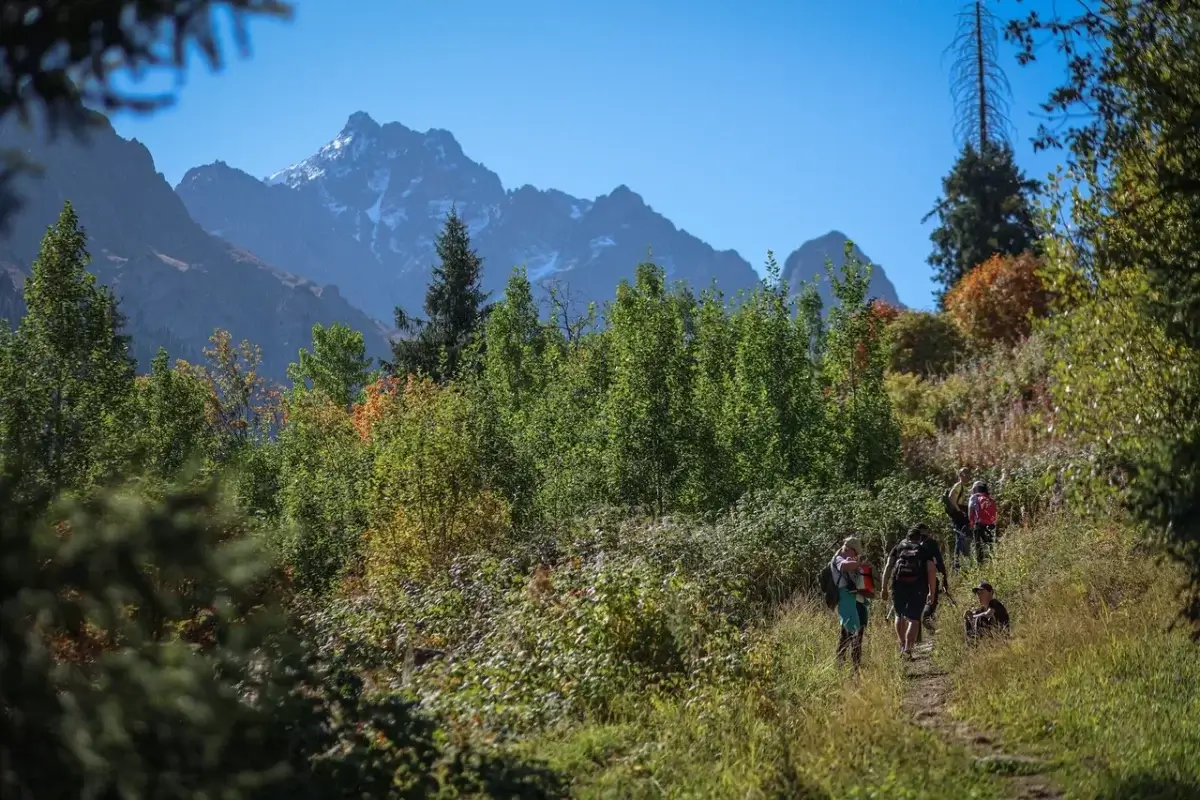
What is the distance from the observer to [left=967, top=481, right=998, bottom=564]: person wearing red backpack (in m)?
15.4

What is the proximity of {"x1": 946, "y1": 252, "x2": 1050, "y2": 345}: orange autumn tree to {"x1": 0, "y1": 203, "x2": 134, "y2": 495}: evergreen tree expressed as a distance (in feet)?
87.6

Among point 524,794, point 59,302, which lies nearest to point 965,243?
point 59,302

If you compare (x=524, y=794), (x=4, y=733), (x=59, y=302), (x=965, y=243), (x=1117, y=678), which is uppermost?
(x=965, y=243)

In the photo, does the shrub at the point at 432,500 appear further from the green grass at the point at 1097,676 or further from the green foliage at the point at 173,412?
the green grass at the point at 1097,676

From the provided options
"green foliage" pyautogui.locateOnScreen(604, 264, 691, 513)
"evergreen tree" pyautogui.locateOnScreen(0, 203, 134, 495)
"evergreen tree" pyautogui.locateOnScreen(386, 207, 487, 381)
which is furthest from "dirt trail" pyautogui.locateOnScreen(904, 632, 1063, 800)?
"evergreen tree" pyautogui.locateOnScreen(386, 207, 487, 381)

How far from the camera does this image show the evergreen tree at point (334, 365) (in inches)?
1939

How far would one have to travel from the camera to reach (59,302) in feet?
53.9

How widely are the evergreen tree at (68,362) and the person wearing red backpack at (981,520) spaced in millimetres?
13414

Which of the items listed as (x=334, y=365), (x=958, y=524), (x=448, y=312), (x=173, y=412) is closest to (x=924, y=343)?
(x=448, y=312)

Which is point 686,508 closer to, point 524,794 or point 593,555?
point 593,555

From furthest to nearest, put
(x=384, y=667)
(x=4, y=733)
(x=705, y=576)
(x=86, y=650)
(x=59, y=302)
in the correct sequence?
(x=59, y=302), (x=705, y=576), (x=384, y=667), (x=86, y=650), (x=4, y=733)

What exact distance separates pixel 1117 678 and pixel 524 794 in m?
6.30

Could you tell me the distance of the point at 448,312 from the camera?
4169 cm

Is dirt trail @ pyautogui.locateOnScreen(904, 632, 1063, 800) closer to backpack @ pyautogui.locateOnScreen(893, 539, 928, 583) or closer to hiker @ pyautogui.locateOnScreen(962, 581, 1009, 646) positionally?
hiker @ pyautogui.locateOnScreen(962, 581, 1009, 646)
